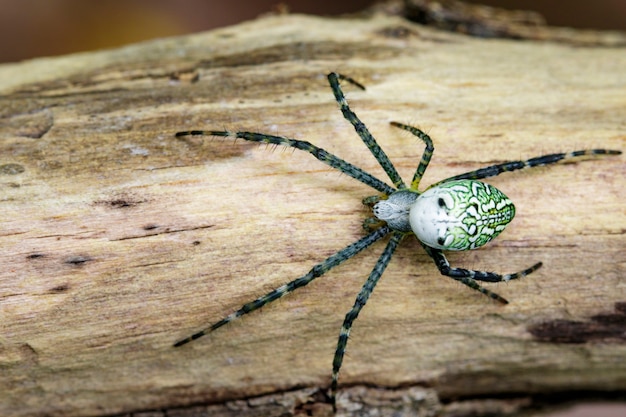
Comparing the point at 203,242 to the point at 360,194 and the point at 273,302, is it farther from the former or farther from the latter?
the point at 360,194

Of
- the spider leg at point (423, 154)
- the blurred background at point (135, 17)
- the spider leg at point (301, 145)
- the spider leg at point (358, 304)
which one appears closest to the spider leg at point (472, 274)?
the spider leg at point (358, 304)

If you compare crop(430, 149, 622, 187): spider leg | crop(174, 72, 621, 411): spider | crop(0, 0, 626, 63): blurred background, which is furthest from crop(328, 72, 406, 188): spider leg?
crop(0, 0, 626, 63): blurred background

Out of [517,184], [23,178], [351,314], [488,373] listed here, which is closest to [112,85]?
[23,178]

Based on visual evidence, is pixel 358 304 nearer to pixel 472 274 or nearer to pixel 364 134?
pixel 472 274

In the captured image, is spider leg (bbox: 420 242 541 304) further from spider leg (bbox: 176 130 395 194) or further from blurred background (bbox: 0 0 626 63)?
blurred background (bbox: 0 0 626 63)

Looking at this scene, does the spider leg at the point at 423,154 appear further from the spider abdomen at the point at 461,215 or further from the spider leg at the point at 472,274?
the spider leg at the point at 472,274

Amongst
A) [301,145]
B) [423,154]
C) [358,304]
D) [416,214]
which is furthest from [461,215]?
[301,145]
